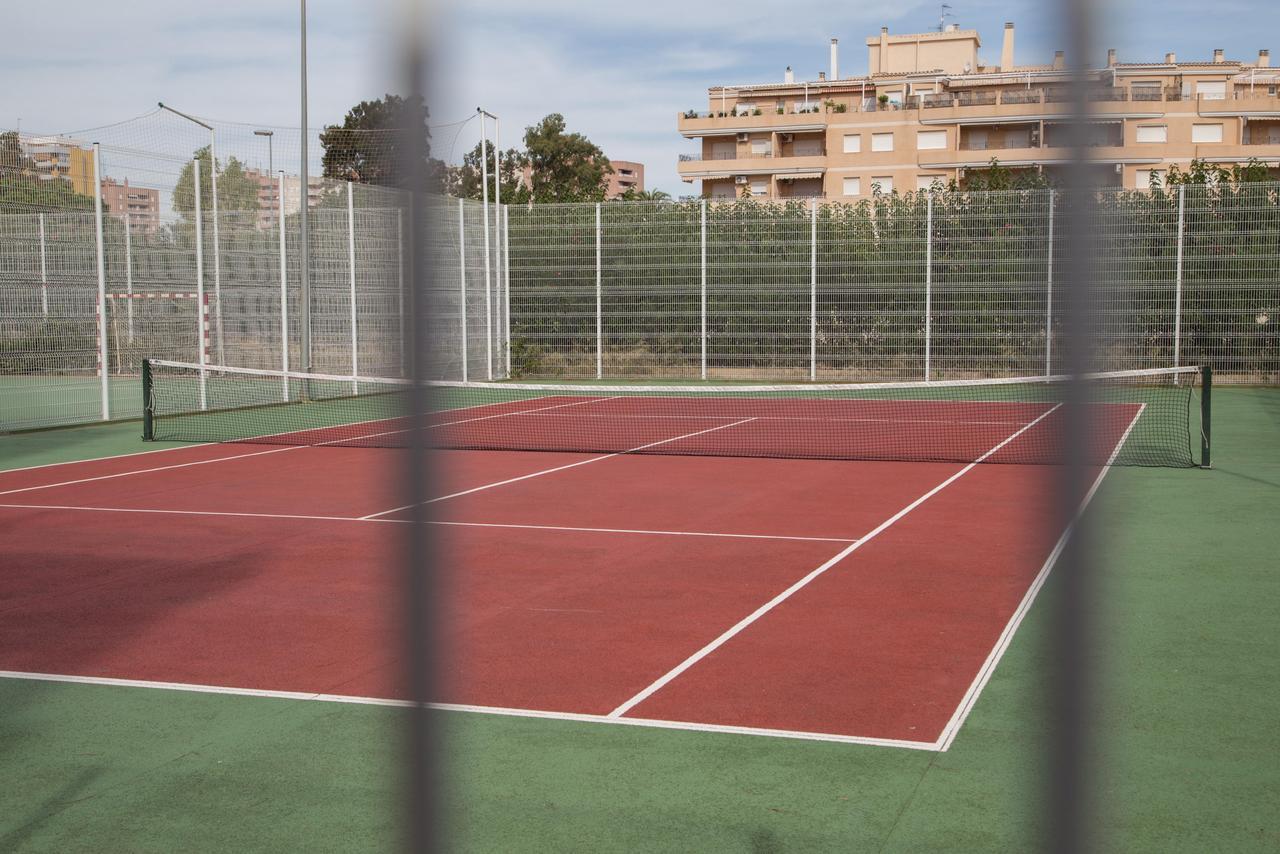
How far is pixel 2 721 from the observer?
4.94 metres

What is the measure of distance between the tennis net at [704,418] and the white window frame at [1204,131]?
124ft

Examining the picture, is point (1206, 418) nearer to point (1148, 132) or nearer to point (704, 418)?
point (704, 418)

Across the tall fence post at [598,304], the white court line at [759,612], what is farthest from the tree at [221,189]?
the white court line at [759,612]

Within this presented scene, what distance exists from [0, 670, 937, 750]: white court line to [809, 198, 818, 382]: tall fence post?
19.3 meters

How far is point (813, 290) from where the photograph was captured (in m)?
24.0

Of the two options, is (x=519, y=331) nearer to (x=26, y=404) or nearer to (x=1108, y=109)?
(x=26, y=404)

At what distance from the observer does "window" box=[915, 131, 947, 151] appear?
57.5 m

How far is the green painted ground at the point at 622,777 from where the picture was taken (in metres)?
3.72

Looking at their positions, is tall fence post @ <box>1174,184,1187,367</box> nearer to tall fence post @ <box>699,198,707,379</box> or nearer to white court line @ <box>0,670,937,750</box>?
tall fence post @ <box>699,198,707,379</box>

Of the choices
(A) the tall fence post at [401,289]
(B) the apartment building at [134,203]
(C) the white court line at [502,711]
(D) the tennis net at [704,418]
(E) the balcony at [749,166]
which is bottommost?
(C) the white court line at [502,711]

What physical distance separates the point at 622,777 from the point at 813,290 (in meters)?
20.4

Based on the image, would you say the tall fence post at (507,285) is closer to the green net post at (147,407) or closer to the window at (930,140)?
the green net post at (147,407)

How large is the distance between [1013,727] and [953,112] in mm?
54631

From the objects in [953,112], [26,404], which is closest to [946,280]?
[26,404]
